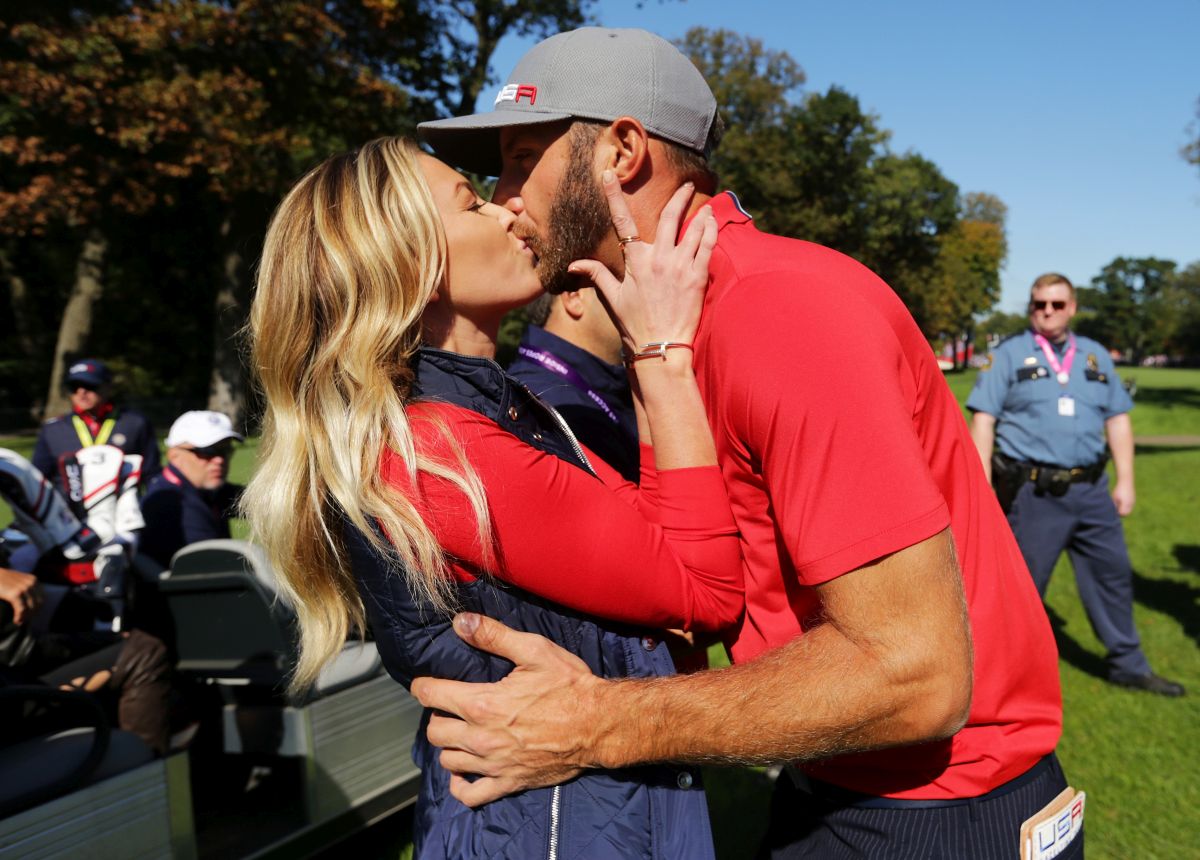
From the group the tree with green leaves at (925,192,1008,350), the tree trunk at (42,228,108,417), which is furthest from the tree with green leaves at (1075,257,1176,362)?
the tree trunk at (42,228,108,417)

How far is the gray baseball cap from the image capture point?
1856 millimetres

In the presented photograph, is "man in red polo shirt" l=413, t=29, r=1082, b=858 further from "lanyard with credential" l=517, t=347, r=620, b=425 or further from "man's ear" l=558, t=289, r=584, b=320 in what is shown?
"man's ear" l=558, t=289, r=584, b=320

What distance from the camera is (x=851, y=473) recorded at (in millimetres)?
1337

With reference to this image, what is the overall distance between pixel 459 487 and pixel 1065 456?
5.65 m

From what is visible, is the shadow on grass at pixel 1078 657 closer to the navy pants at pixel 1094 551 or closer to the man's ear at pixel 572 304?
the navy pants at pixel 1094 551

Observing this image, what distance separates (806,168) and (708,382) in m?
46.9

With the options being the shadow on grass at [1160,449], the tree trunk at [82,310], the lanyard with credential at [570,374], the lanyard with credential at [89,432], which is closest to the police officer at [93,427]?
the lanyard with credential at [89,432]

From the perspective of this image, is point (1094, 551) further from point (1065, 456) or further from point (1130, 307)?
point (1130, 307)

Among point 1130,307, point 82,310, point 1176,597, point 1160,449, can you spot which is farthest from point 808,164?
point 1130,307

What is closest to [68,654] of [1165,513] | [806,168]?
[1165,513]

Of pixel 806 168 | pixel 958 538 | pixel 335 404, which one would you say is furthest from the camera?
pixel 806 168

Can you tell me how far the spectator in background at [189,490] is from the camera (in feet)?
17.2

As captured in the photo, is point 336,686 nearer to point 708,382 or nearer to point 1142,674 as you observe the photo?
point 708,382

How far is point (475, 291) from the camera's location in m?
2.09
